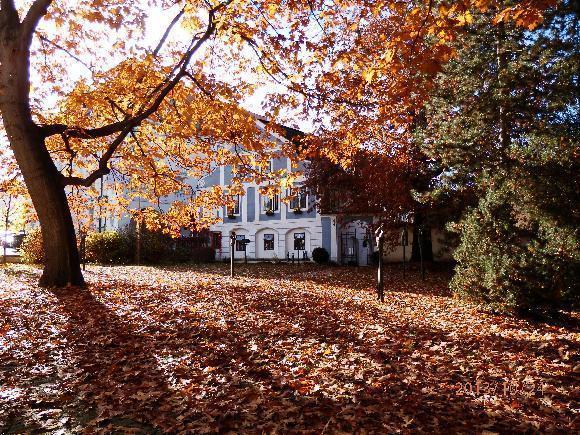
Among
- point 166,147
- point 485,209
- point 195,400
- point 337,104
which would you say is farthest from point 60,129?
point 485,209

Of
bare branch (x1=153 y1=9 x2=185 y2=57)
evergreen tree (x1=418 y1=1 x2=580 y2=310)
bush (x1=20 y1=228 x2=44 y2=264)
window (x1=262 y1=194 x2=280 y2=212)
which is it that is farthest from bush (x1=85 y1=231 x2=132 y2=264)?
evergreen tree (x1=418 y1=1 x2=580 y2=310)

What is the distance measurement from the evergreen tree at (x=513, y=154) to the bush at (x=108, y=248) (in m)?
18.5

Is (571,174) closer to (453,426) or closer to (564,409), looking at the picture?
(564,409)

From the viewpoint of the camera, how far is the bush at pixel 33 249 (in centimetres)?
2306

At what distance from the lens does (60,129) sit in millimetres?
11172

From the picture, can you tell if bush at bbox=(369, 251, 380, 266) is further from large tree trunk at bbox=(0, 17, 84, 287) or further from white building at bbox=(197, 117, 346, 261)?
large tree trunk at bbox=(0, 17, 84, 287)

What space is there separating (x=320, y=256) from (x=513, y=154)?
57.5 feet

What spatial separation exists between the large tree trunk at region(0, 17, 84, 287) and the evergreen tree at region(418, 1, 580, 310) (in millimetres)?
9273

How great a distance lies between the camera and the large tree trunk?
402 inches

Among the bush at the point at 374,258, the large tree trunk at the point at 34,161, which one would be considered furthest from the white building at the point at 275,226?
the large tree trunk at the point at 34,161

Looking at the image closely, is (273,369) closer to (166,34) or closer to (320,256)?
(166,34)

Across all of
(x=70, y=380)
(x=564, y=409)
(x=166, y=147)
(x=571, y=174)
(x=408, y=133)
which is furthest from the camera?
(x=408, y=133)

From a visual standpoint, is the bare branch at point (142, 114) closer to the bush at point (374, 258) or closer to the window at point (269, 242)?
the bush at point (374, 258)

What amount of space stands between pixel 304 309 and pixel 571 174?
6.94m
